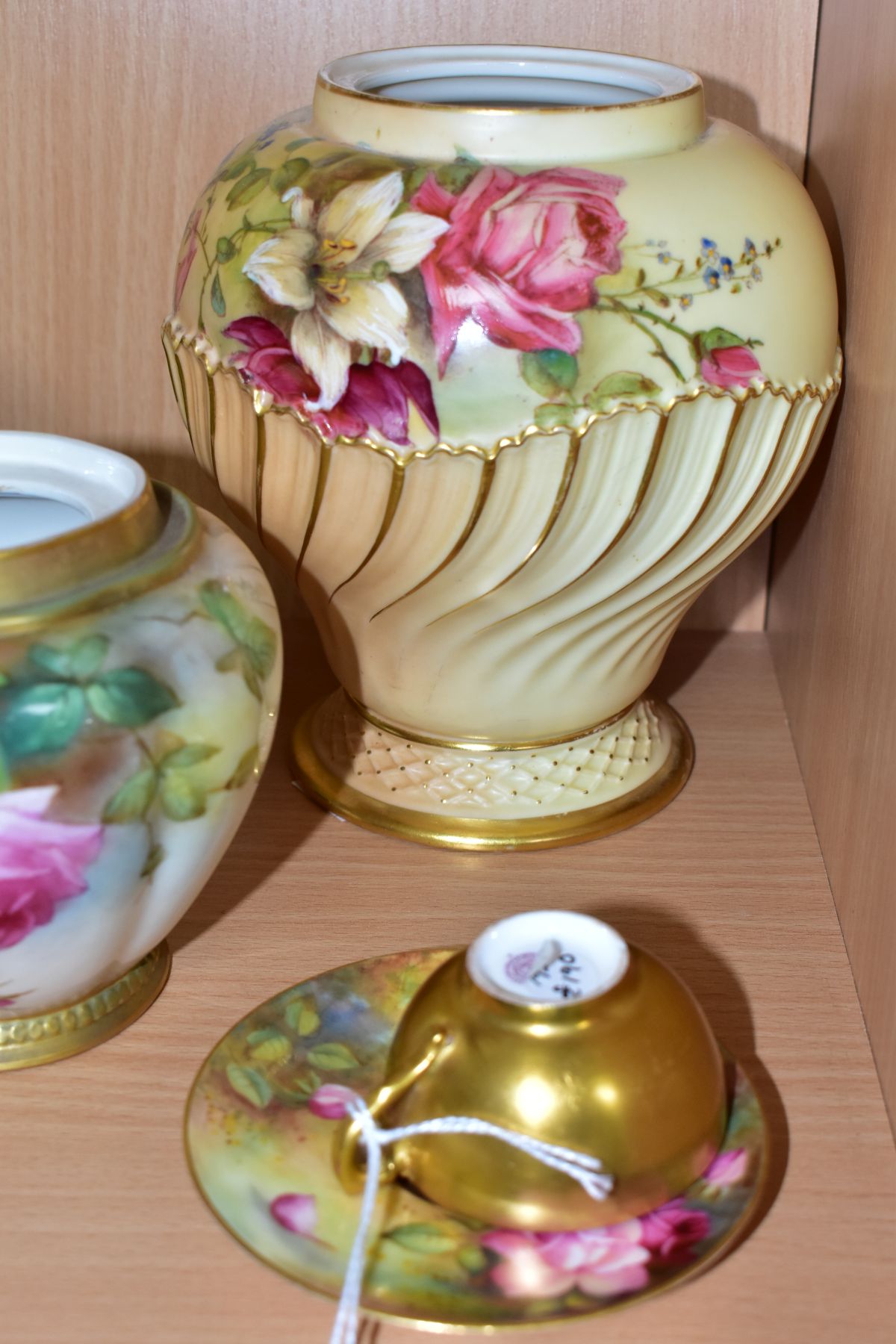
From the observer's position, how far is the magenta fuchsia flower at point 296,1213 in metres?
0.47

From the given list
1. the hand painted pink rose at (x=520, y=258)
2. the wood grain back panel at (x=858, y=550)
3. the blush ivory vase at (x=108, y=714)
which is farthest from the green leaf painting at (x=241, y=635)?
the wood grain back panel at (x=858, y=550)

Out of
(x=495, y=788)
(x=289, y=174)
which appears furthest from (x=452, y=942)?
(x=289, y=174)

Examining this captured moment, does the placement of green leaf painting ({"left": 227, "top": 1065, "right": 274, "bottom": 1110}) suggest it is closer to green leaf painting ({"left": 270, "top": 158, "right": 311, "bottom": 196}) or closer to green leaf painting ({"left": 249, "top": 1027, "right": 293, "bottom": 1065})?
green leaf painting ({"left": 249, "top": 1027, "right": 293, "bottom": 1065})

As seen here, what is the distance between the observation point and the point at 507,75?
26.6 inches

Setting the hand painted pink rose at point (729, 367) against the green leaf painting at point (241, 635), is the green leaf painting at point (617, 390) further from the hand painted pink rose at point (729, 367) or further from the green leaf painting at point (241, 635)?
the green leaf painting at point (241, 635)

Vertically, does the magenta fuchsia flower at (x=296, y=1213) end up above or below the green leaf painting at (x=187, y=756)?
below

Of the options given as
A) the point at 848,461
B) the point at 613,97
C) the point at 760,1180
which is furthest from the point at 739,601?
the point at 760,1180

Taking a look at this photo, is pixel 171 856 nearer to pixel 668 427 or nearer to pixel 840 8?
pixel 668 427

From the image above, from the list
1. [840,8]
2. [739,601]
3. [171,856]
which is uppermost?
[840,8]

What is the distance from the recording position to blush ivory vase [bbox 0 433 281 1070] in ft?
1.52

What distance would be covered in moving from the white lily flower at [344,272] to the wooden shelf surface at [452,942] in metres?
0.22

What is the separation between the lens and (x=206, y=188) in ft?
2.10

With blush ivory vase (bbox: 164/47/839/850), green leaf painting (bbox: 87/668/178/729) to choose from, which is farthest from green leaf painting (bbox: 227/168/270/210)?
green leaf painting (bbox: 87/668/178/729)

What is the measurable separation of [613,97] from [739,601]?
0.33 m
